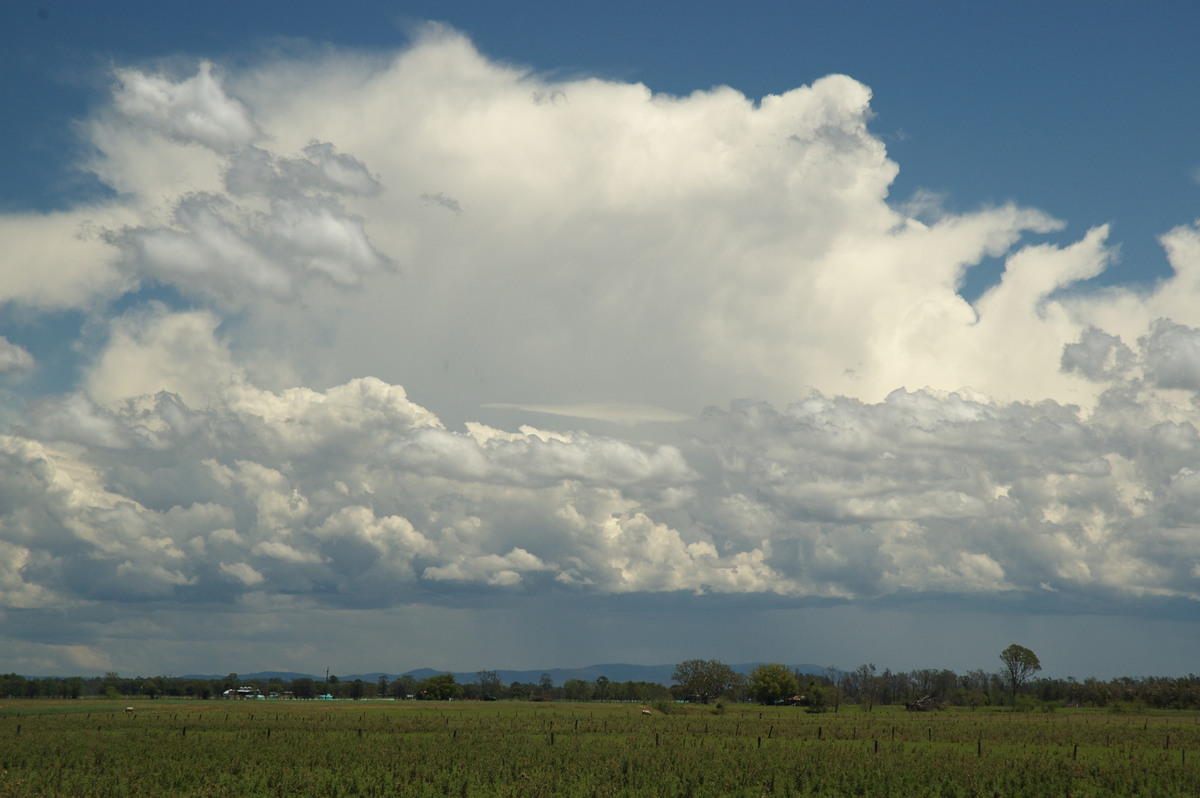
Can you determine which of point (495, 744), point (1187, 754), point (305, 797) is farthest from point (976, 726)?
point (305, 797)

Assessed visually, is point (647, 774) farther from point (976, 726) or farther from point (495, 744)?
point (976, 726)

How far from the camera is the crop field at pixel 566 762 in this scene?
51.8 meters

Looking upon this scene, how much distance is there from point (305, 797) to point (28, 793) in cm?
1239

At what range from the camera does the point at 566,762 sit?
62.4 metres

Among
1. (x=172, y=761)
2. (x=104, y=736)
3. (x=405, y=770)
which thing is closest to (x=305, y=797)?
(x=405, y=770)

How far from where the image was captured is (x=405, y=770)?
56.3 m

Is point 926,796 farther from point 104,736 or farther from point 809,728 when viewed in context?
point 104,736

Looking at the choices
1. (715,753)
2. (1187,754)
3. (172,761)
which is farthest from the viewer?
(1187,754)

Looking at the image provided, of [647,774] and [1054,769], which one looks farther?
[1054,769]

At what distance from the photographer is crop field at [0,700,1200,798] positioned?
51750 millimetres

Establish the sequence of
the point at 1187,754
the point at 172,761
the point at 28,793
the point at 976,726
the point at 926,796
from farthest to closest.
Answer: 1. the point at 976,726
2. the point at 1187,754
3. the point at 172,761
4. the point at 926,796
5. the point at 28,793

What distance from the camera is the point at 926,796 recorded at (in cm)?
5141

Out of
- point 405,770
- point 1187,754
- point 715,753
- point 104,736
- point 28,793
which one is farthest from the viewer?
point 104,736

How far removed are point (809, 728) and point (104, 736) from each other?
223 feet
